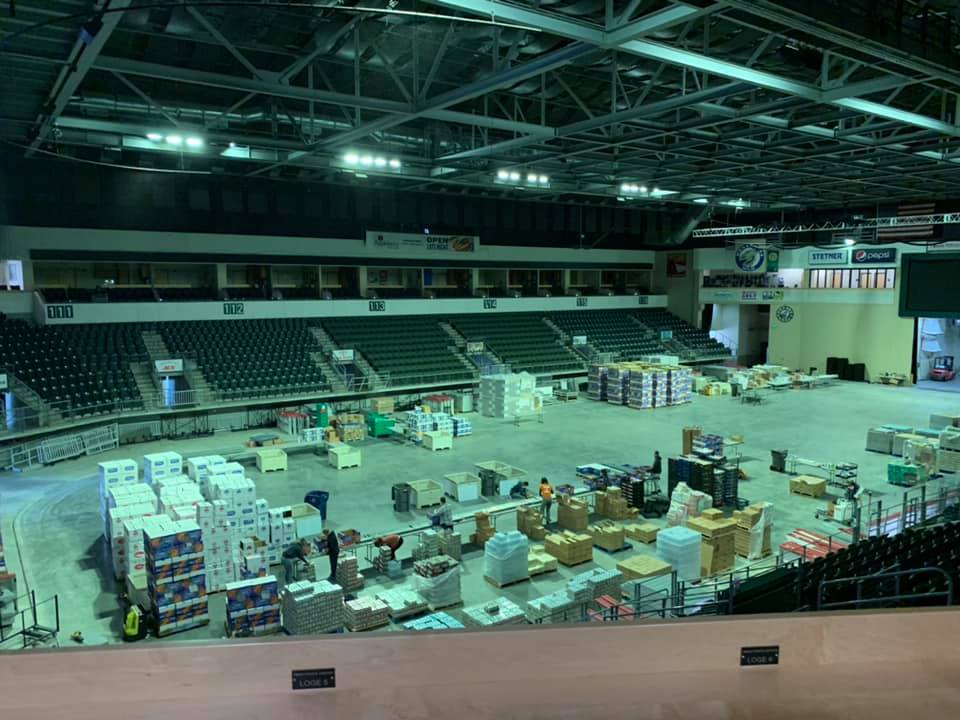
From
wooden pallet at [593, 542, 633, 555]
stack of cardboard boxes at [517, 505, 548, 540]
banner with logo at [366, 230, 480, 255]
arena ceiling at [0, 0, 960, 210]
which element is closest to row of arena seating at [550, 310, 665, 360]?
banner with logo at [366, 230, 480, 255]

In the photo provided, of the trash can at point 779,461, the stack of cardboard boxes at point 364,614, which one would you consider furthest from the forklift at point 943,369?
the stack of cardboard boxes at point 364,614

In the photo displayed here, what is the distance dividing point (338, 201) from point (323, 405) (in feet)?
30.7

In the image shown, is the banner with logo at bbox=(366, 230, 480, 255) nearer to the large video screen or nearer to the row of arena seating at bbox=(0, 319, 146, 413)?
the row of arena seating at bbox=(0, 319, 146, 413)

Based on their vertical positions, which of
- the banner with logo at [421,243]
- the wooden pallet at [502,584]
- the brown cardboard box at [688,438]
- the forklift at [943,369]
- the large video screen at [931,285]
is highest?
the banner with logo at [421,243]

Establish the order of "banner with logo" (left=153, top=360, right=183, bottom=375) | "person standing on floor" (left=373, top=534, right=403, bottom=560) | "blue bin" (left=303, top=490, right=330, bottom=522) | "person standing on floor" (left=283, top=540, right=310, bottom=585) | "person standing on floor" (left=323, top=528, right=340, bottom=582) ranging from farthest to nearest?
"banner with logo" (left=153, top=360, right=183, bottom=375) < "blue bin" (left=303, top=490, right=330, bottom=522) < "person standing on floor" (left=373, top=534, right=403, bottom=560) < "person standing on floor" (left=323, top=528, right=340, bottom=582) < "person standing on floor" (left=283, top=540, right=310, bottom=585)

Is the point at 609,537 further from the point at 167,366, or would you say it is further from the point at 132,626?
the point at 167,366

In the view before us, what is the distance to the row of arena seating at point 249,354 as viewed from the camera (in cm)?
2180

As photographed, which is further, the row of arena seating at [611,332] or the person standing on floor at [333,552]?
the row of arena seating at [611,332]

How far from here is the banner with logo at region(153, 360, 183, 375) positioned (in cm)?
2077

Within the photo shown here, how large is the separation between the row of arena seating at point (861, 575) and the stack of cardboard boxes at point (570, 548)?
9.69ft

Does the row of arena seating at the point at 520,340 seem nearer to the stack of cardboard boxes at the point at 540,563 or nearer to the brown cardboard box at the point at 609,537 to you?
the brown cardboard box at the point at 609,537

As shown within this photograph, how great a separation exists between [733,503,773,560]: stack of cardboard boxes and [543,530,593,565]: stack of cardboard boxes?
8.45ft

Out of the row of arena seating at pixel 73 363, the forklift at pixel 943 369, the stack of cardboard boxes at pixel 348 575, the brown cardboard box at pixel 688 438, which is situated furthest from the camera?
the forklift at pixel 943 369

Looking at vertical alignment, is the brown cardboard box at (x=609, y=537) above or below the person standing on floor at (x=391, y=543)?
below
